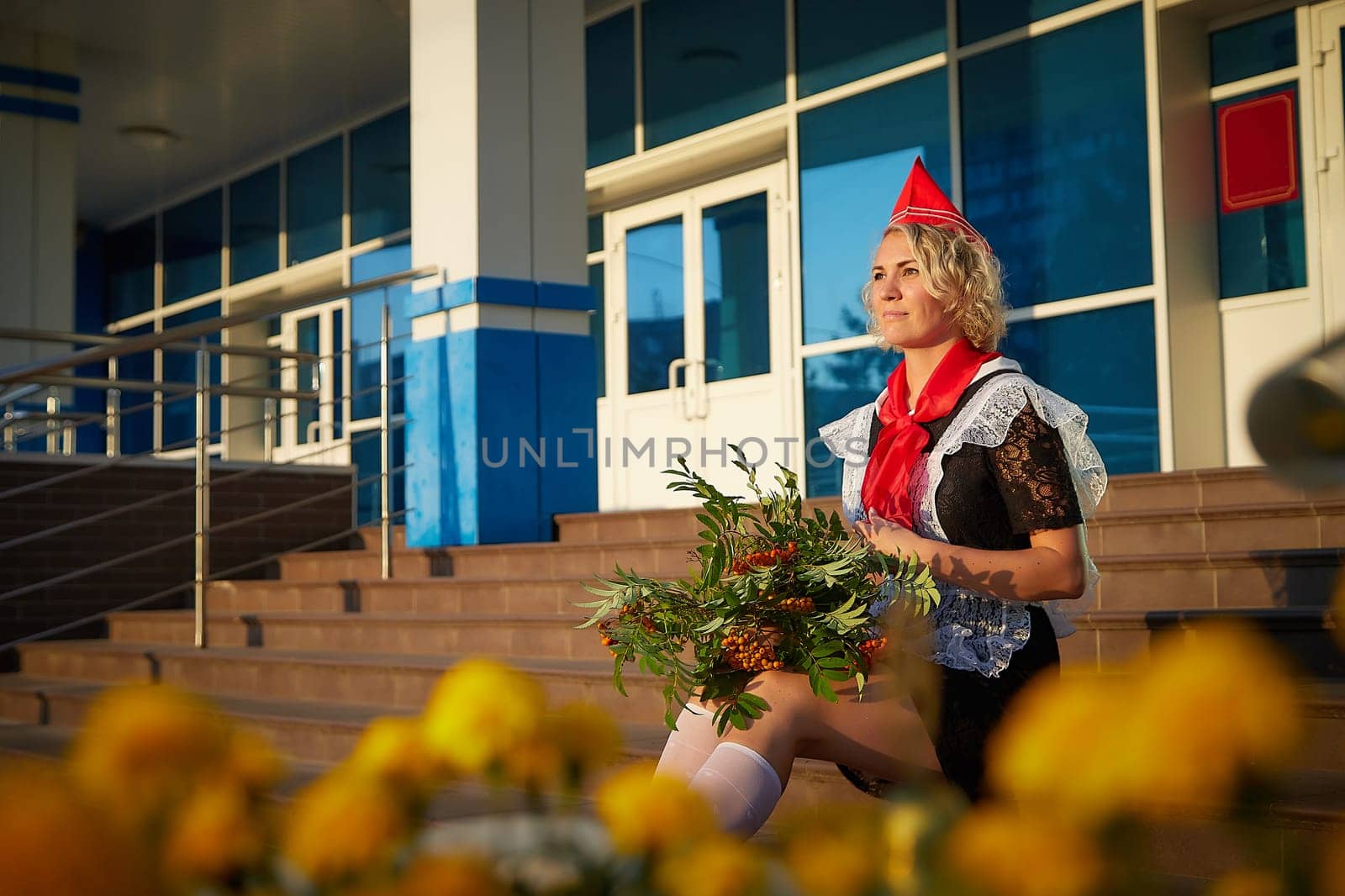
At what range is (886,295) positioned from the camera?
2.20m

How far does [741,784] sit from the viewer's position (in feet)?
5.41

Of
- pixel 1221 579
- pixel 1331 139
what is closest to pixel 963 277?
pixel 1221 579

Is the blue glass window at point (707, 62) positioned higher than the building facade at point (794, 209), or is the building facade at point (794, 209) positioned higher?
the blue glass window at point (707, 62)

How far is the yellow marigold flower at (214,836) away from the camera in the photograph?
31 cm

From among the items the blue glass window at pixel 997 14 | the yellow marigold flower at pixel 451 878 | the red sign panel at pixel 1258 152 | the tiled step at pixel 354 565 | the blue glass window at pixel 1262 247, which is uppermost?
the blue glass window at pixel 997 14

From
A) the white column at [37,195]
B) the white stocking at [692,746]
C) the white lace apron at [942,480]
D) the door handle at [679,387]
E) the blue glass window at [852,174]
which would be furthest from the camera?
the white column at [37,195]

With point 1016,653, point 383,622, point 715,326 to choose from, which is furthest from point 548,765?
point 715,326

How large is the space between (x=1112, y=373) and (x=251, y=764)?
5.52 meters

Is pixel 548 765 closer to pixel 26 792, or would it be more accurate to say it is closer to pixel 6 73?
pixel 26 792

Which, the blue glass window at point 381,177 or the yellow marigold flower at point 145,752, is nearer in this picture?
the yellow marigold flower at point 145,752

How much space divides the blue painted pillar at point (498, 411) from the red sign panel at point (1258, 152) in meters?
2.61

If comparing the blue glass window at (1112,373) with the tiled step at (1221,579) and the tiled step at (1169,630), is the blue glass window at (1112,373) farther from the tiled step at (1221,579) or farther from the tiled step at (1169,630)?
the tiled step at (1169,630)

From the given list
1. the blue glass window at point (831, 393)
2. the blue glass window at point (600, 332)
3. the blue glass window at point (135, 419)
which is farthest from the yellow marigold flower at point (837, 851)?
the blue glass window at point (135, 419)

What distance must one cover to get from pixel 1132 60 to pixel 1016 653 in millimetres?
4205
